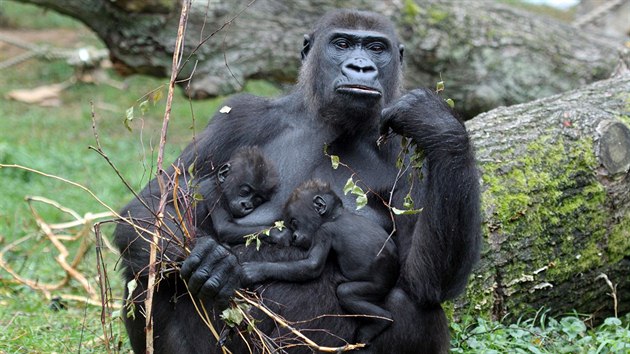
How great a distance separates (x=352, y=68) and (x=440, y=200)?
0.80m

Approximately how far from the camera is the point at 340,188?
443 centimetres

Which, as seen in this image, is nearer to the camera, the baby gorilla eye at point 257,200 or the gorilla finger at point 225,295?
the gorilla finger at point 225,295

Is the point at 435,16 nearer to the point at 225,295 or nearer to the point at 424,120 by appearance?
the point at 424,120

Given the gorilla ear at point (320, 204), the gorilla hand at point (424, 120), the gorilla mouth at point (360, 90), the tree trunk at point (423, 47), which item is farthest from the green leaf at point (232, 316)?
the tree trunk at point (423, 47)

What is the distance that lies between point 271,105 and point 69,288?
2500mm

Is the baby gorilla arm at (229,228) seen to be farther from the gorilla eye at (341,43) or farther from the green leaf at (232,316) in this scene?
the gorilla eye at (341,43)

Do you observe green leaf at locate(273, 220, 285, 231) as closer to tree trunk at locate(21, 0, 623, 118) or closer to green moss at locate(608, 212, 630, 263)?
green moss at locate(608, 212, 630, 263)

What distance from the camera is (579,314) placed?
17.4 ft

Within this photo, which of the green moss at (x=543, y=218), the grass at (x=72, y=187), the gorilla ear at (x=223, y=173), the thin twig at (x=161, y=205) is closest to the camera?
the thin twig at (x=161, y=205)

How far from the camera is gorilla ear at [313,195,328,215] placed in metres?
4.10

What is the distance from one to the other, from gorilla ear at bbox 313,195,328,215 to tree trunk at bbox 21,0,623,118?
12.9 feet

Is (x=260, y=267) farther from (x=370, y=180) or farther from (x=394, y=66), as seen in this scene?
(x=394, y=66)

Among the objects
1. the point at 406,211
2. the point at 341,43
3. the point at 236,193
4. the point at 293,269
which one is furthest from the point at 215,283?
the point at 341,43

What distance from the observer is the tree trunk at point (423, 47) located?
7773 mm
